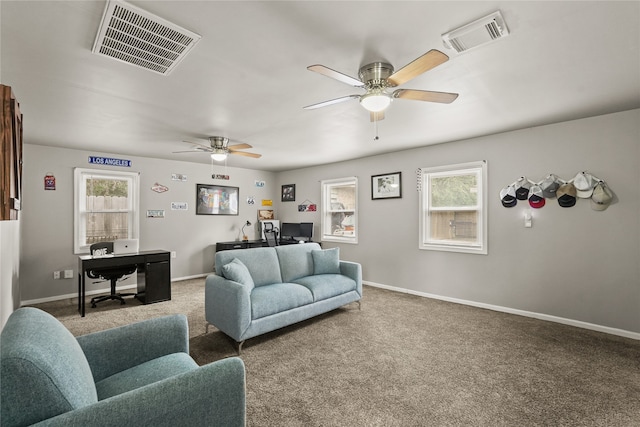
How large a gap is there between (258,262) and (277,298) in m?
0.64

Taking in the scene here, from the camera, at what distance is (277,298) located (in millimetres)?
3145

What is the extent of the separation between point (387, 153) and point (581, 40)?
3.42 meters

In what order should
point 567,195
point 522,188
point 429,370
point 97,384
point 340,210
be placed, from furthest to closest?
point 340,210
point 522,188
point 567,195
point 429,370
point 97,384

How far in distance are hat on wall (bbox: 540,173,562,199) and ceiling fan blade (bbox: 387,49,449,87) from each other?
270cm

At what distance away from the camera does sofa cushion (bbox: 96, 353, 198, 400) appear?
1.42 m

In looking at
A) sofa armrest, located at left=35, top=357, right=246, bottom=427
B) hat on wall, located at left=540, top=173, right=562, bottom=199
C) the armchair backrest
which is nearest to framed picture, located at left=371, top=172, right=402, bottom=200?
hat on wall, located at left=540, top=173, right=562, bottom=199

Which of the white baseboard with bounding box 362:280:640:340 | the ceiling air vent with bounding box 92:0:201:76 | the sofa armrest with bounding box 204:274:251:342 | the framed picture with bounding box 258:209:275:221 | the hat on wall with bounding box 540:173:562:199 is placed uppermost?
the ceiling air vent with bounding box 92:0:201:76

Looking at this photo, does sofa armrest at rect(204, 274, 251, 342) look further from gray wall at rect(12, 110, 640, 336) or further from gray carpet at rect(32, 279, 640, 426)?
gray wall at rect(12, 110, 640, 336)

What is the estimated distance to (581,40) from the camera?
1904mm

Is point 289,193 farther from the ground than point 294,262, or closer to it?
farther from the ground

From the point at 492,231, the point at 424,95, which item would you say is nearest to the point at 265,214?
the point at 492,231

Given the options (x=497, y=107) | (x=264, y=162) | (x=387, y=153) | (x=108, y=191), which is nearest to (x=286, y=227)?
(x=264, y=162)

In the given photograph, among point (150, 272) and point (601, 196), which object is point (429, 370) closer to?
point (601, 196)

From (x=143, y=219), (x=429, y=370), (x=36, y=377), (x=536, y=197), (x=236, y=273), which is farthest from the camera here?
(x=143, y=219)
